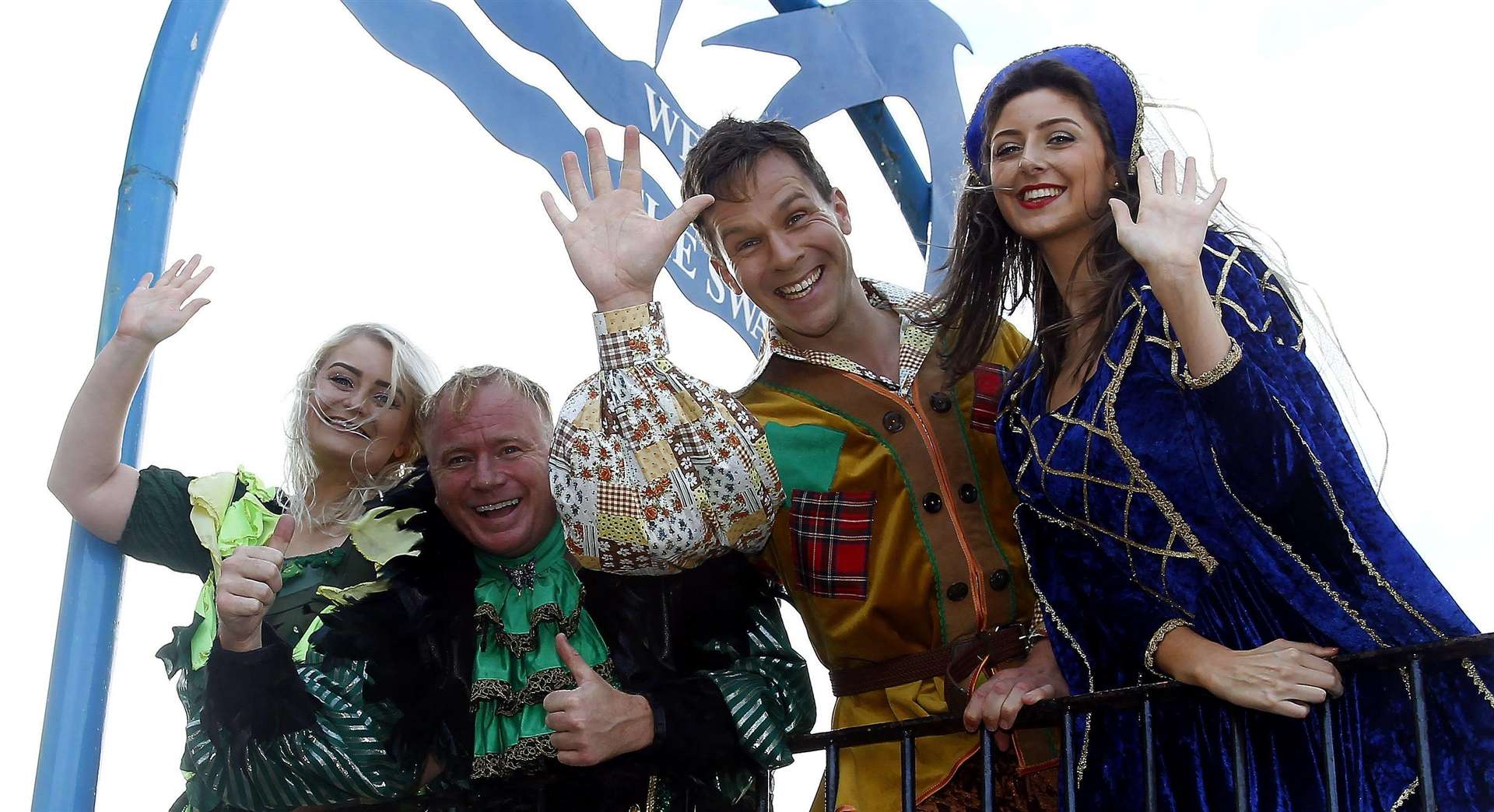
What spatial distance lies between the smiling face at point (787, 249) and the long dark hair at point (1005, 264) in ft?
0.59

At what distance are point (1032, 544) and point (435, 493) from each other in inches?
41.4

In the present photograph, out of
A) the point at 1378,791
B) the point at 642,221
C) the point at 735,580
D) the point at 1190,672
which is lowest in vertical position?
the point at 1378,791

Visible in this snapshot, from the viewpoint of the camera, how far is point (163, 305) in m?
2.64

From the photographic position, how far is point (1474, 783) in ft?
5.69

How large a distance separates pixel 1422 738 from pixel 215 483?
6.92 feet

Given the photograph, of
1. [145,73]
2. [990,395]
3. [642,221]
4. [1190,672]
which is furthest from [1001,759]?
[145,73]

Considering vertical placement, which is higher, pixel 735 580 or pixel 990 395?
pixel 990 395

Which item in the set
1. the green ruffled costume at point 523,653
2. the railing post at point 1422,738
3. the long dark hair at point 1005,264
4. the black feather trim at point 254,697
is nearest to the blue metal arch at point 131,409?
the black feather trim at point 254,697

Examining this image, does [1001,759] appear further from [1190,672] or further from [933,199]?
[933,199]

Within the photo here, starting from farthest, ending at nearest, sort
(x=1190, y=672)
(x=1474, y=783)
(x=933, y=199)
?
(x=933, y=199)
(x=1190, y=672)
(x=1474, y=783)

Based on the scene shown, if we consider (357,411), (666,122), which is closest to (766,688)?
(357,411)

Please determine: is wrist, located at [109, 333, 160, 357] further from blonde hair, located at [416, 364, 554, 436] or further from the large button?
the large button

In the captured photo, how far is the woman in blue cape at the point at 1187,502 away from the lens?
180 centimetres

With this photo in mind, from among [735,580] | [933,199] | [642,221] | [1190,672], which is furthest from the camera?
[933,199]
